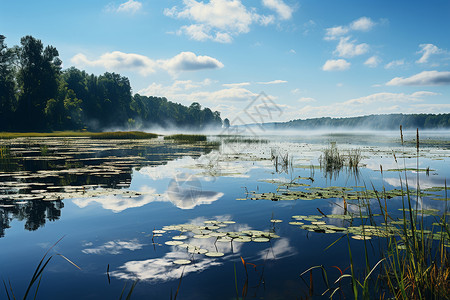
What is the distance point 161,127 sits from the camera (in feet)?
542

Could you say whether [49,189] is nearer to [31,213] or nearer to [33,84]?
[31,213]

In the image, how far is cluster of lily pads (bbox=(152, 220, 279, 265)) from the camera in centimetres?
511

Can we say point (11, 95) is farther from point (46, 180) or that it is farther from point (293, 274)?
point (293, 274)

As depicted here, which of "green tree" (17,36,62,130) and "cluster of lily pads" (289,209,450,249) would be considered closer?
"cluster of lily pads" (289,209,450,249)

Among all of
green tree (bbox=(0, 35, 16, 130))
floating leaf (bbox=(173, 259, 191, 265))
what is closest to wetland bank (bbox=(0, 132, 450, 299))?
floating leaf (bbox=(173, 259, 191, 265))

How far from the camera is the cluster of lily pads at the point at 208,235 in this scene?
511 centimetres

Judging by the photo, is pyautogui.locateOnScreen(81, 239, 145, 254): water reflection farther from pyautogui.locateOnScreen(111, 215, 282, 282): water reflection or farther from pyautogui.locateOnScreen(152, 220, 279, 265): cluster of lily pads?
pyautogui.locateOnScreen(111, 215, 282, 282): water reflection

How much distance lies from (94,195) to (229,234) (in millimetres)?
4855

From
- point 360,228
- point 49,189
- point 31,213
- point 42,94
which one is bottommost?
point 360,228

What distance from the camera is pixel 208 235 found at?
5.60 meters

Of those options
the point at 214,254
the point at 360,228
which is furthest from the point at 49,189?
the point at 360,228

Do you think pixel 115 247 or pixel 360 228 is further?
pixel 360 228

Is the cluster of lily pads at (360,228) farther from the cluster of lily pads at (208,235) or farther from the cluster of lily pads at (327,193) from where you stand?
the cluster of lily pads at (327,193)

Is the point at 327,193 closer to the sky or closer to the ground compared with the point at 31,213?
closer to the ground
